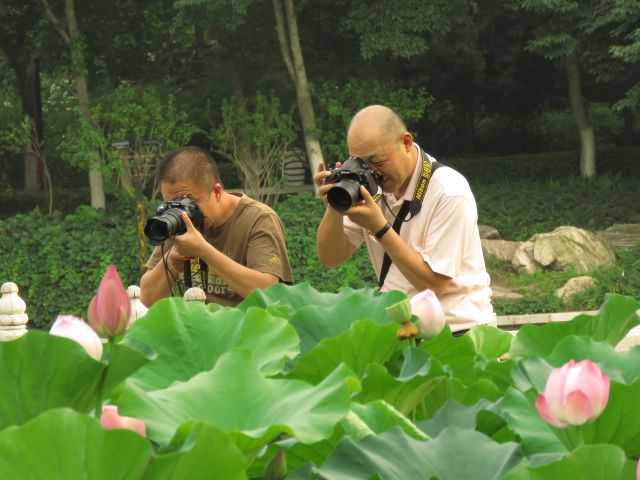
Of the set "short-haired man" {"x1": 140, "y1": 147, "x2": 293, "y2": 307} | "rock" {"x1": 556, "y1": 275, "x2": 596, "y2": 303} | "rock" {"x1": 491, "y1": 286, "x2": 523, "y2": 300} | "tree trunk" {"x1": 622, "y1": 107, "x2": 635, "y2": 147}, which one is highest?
"short-haired man" {"x1": 140, "y1": 147, "x2": 293, "y2": 307}

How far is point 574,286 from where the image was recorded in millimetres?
11188

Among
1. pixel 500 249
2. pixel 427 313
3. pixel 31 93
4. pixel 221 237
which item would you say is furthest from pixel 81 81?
pixel 427 313

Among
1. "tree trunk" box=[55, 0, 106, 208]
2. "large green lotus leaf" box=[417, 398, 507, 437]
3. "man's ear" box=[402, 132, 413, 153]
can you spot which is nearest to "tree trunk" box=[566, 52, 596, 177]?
"tree trunk" box=[55, 0, 106, 208]

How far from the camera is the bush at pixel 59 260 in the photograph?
1260 cm

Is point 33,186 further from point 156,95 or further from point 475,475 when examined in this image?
point 475,475

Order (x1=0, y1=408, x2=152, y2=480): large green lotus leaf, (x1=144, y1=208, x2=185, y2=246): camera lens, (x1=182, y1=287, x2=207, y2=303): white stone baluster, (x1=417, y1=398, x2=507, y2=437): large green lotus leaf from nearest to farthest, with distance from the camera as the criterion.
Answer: (x1=0, y1=408, x2=152, y2=480): large green lotus leaf
(x1=417, y1=398, x2=507, y2=437): large green lotus leaf
(x1=144, y1=208, x2=185, y2=246): camera lens
(x1=182, y1=287, x2=207, y2=303): white stone baluster

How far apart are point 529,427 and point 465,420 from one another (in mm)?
99

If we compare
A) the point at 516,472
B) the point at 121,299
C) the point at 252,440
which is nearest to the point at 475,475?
the point at 516,472

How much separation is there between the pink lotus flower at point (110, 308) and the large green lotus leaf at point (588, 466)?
58 cm

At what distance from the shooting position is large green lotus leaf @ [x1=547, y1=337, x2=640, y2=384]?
1432mm

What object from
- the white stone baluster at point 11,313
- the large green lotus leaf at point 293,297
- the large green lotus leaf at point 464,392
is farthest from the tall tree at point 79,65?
the large green lotus leaf at point 464,392

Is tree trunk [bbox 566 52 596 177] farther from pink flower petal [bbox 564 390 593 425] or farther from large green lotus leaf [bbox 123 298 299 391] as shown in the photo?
pink flower petal [bbox 564 390 593 425]

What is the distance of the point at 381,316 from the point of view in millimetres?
1709

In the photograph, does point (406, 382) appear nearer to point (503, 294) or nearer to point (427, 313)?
point (427, 313)
